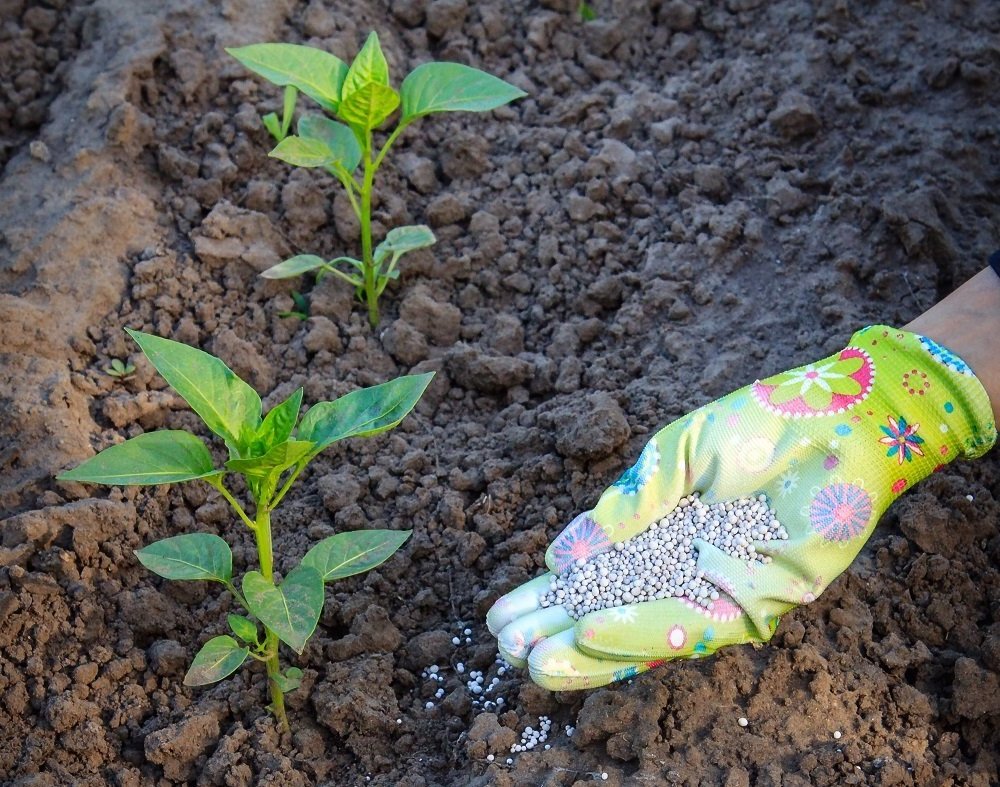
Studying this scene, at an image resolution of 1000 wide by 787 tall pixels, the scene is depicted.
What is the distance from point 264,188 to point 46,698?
52.7 inches

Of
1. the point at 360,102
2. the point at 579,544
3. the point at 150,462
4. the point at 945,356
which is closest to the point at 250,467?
the point at 150,462

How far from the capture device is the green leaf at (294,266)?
8.45 feet

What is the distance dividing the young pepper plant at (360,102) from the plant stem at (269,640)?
0.80 metres

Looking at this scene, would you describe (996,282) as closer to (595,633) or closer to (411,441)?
(595,633)

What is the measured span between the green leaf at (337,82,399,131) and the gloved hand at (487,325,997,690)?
3.05 ft

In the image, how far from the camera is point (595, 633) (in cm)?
193

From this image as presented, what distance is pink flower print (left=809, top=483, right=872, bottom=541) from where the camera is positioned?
2.02 metres

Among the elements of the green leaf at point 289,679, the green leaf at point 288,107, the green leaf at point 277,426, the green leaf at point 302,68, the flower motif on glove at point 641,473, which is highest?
the green leaf at point 302,68

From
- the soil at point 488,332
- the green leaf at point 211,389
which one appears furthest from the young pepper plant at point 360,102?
the green leaf at point 211,389

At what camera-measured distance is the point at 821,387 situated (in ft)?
7.09

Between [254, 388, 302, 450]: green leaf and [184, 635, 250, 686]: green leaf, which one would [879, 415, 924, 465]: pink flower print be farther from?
→ [184, 635, 250, 686]: green leaf

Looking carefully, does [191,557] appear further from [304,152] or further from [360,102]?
[360,102]

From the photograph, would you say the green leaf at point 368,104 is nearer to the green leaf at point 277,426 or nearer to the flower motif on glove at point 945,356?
the green leaf at point 277,426

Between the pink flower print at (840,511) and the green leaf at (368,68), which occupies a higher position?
the green leaf at (368,68)
